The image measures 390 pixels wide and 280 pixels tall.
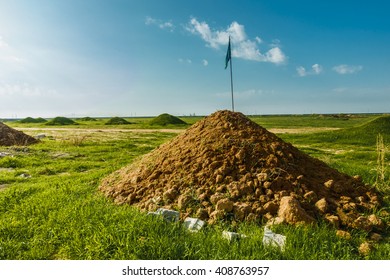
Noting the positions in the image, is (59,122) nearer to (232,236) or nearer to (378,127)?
(378,127)

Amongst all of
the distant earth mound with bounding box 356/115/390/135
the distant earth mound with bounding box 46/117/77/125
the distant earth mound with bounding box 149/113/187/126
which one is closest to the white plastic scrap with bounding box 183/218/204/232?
the distant earth mound with bounding box 356/115/390/135

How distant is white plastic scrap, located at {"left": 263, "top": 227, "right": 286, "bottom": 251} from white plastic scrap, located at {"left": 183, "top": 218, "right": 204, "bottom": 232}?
2.72 ft

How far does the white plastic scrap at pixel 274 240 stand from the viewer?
3.19 meters

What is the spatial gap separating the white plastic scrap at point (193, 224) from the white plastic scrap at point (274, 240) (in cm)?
83

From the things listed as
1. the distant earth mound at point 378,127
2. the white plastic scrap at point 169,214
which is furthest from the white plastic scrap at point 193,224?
the distant earth mound at point 378,127

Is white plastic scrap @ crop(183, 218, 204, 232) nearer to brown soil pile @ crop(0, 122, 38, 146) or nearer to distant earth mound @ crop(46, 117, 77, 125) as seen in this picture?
brown soil pile @ crop(0, 122, 38, 146)

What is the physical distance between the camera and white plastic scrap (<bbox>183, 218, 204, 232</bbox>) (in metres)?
3.71

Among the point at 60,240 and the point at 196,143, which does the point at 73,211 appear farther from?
the point at 196,143

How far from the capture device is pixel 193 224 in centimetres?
377

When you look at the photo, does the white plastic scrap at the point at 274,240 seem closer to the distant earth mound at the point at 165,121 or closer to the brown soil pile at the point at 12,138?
the brown soil pile at the point at 12,138

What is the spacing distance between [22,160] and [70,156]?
82.4 inches

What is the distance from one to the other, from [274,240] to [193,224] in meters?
1.03

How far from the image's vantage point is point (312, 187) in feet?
15.2
